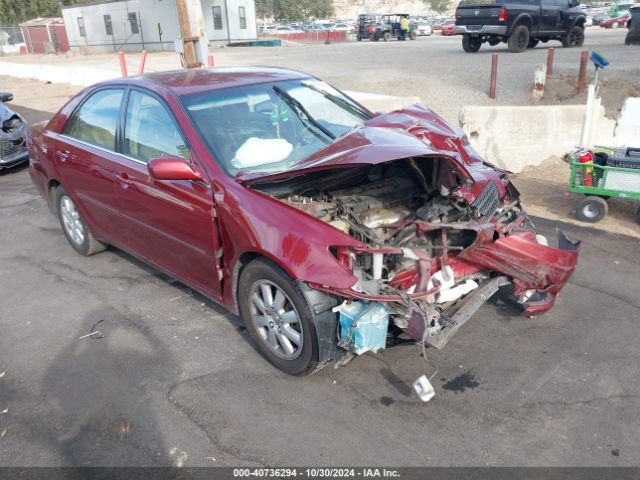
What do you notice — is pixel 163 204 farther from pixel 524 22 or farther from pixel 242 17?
pixel 242 17

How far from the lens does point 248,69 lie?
15.3ft

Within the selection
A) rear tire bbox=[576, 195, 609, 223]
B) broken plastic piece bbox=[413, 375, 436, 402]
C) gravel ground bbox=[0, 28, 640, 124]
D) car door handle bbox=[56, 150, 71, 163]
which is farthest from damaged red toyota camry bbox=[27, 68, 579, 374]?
gravel ground bbox=[0, 28, 640, 124]

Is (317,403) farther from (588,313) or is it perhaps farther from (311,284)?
(588,313)

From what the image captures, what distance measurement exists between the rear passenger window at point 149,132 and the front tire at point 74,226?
1406 millimetres

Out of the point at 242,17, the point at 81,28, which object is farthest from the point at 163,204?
the point at 81,28

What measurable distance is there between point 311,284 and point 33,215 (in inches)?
212

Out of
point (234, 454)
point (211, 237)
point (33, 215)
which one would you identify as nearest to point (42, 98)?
point (33, 215)

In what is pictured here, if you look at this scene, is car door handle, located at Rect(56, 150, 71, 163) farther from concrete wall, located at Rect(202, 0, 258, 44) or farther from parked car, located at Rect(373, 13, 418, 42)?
concrete wall, located at Rect(202, 0, 258, 44)

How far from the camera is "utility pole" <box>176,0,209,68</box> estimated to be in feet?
32.3

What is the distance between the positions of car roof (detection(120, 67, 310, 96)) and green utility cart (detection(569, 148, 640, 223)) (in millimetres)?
3347

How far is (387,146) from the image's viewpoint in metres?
3.42

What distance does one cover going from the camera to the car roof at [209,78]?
13.3ft

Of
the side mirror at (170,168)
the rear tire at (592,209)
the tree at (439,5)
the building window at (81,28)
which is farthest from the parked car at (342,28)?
the side mirror at (170,168)

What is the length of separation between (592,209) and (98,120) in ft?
17.1
